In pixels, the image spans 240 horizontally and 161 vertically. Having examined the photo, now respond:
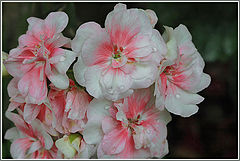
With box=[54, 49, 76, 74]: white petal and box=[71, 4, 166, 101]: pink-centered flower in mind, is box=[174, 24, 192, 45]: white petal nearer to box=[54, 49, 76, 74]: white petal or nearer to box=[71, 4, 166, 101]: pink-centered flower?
box=[71, 4, 166, 101]: pink-centered flower

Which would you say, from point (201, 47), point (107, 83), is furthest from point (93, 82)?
point (201, 47)

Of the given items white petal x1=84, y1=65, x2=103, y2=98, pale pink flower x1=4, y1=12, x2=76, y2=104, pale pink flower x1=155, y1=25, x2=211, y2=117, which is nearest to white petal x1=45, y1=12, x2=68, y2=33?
pale pink flower x1=4, y1=12, x2=76, y2=104

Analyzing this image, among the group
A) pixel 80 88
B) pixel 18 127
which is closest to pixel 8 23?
pixel 18 127

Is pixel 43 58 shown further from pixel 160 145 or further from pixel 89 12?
pixel 89 12

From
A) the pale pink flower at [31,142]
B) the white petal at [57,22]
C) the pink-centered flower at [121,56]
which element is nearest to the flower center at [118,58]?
the pink-centered flower at [121,56]

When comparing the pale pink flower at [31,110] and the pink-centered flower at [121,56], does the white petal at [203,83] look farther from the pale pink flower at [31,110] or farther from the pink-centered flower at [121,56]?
the pale pink flower at [31,110]
